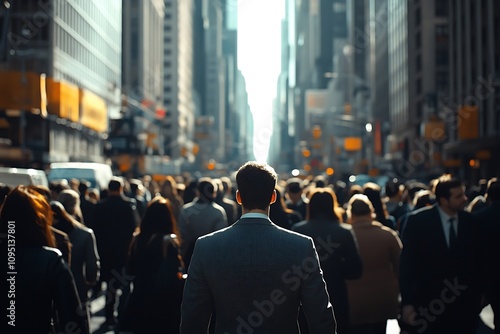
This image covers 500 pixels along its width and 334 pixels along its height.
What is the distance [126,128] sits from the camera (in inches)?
3585

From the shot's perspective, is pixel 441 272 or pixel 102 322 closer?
A: pixel 441 272

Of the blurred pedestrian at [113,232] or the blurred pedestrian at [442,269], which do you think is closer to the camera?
the blurred pedestrian at [442,269]

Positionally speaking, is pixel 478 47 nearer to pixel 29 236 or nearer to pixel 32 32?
pixel 32 32

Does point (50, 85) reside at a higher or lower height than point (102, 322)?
higher

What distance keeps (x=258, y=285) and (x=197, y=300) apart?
0.32 meters

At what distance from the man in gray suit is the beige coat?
3.95m

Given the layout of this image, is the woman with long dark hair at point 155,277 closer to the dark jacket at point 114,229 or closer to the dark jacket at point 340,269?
the dark jacket at point 340,269

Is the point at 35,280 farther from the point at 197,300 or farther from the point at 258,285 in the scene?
the point at 258,285

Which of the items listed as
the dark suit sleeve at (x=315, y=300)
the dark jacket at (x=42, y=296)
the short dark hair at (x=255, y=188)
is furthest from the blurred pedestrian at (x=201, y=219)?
the dark suit sleeve at (x=315, y=300)

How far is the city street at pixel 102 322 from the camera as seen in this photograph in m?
→ 13.0

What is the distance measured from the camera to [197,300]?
5.08 meters

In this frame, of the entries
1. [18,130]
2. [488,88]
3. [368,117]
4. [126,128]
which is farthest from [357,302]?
[368,117]

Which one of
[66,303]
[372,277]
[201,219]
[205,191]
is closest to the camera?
[66,303]

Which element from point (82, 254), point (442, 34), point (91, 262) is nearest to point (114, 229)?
point (82, 254)
